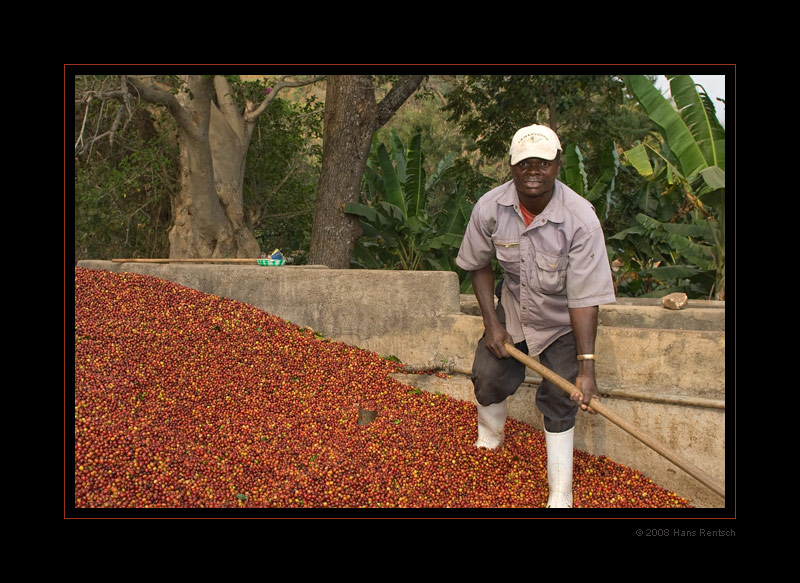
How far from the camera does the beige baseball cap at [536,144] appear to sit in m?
2.65

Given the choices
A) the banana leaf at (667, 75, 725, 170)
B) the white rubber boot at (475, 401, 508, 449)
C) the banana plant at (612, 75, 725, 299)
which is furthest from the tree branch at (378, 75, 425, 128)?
the white rubber boot at (475, 401, 508, 449)

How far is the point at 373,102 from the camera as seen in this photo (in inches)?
258

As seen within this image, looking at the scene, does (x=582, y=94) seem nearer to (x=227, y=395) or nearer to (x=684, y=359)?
(x=684, y=359)

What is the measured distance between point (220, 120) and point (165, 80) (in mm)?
1074

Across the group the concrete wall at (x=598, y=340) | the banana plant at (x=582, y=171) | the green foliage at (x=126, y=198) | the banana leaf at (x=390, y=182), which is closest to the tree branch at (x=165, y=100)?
the green foliage at (x=126, y=198)

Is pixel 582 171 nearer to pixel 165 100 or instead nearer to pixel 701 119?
pixel 701 119

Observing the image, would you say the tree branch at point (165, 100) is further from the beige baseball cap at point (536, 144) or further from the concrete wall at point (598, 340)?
the beige baseball cap at point (536, 144)

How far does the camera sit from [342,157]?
6.54m

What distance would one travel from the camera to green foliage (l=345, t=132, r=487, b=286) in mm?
7242

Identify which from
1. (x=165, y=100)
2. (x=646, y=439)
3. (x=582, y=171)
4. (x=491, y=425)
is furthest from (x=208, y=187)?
(x=646, y=439)

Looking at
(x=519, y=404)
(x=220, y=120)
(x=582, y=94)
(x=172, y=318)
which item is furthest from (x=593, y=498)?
(x=582, y=94)

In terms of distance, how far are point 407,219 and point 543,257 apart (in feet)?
15.1

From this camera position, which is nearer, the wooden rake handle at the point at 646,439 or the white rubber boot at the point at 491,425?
the wooden rake handle at the point at 646,439

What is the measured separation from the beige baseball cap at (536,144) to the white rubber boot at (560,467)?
1226 mm
